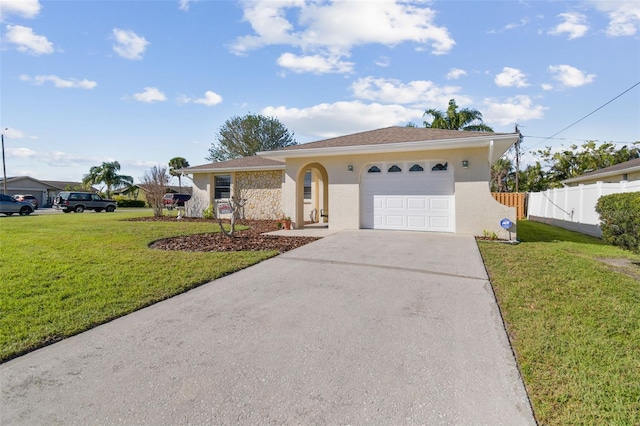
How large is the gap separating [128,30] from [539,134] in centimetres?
3168

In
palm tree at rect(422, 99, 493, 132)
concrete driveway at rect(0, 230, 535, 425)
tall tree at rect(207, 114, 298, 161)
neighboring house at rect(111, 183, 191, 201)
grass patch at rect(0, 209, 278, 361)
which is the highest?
tall tree at rect(207, 114, 298, 161)

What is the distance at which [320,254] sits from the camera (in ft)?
24.8

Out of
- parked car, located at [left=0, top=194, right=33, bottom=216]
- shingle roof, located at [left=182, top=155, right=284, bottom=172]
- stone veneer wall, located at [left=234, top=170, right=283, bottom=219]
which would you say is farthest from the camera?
parked car, located at [left=0, top=194, right=33, bottom=216]

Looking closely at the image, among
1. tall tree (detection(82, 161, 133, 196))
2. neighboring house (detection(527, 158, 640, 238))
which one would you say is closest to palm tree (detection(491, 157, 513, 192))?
neighboring house (detection(527, 158, 640, 238))

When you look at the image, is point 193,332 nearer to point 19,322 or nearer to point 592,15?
point 19,322

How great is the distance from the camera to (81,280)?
5293mm

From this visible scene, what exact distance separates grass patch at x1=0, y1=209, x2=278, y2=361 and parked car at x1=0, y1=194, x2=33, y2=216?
67.6 ft

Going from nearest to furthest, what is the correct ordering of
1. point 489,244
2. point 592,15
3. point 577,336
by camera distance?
point 577,336
point 489,244
point 592,15

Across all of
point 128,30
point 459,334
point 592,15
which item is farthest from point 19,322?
point 592,15

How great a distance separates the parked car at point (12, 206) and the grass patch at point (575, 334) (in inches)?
1252

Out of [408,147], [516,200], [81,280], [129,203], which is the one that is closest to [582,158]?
[516,200]

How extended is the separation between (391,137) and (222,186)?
10.9 m

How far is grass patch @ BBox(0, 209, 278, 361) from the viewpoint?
362 cm

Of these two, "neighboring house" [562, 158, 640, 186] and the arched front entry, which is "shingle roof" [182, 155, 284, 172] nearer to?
the arched front entry
